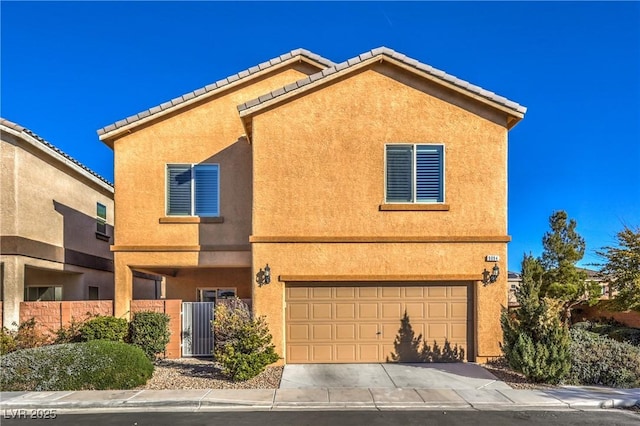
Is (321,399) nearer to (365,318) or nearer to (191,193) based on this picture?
(365,318)

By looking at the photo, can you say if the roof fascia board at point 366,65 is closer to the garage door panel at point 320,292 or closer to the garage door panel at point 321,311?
the garage door panel at point 320,292

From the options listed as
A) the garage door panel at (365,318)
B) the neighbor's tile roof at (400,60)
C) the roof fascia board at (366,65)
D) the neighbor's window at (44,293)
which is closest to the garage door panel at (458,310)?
the garage door panel at (365,318)

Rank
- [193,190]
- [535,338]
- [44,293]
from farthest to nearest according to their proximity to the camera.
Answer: [44,293]
[193,190]
[535,338]

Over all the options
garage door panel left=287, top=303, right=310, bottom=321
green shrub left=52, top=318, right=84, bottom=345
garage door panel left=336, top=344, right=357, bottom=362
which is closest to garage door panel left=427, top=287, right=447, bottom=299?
garage door panel left=336, top=344, right=357, bottom=362

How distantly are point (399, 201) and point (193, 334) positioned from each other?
714cm

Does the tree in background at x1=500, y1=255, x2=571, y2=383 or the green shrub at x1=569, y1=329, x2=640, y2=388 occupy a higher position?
the tree in background at x1=500, y1=255, x2=571, y2=383

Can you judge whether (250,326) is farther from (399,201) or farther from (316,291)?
(399,201)

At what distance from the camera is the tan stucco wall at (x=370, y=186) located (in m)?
12.3

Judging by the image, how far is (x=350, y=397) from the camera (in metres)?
9.49

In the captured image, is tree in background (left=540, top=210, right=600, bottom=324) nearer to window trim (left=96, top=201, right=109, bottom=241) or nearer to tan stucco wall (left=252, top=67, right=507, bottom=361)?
tan stucco wall (left=252, top=67, right=507, bottom=361)

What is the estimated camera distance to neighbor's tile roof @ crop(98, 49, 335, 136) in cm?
1387

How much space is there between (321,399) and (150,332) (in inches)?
227

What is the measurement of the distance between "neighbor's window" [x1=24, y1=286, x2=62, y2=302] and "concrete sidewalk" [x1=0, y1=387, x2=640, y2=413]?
7.84 metres

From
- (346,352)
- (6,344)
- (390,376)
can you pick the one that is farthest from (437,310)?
(6,344)
